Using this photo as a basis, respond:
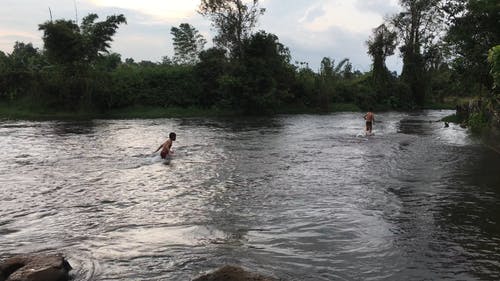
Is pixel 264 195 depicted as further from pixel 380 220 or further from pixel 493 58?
pixel 493 58

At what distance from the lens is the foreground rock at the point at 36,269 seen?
6.58 m

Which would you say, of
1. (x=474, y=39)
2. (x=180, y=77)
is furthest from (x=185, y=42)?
(x=474, y=39)

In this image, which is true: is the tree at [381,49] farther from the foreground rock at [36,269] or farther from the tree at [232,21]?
the foreground rock at [36,269]

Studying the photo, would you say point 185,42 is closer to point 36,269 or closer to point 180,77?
point 180,77

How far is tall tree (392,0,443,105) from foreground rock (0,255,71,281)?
55.4 m

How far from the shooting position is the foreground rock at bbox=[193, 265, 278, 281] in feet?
21.4

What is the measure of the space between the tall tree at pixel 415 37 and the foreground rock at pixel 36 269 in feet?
182

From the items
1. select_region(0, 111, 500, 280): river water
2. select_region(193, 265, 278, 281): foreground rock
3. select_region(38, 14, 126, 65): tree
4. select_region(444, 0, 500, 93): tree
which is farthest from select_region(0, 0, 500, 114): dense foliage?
select_region(193, 265, 278, 281): foreground rock

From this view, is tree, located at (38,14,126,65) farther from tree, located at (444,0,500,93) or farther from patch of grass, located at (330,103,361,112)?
tree, located at (444,0,500,93)

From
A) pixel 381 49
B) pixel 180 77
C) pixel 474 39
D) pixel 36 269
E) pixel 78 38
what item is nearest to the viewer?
pixel 36 269

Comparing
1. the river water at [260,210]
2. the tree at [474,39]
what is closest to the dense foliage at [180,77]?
the tree at [474,39]

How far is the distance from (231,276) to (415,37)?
5664 centimetres

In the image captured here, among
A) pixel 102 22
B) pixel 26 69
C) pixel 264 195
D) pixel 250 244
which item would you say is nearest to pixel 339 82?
pixel 102 22

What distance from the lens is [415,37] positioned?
5791 centimetres
